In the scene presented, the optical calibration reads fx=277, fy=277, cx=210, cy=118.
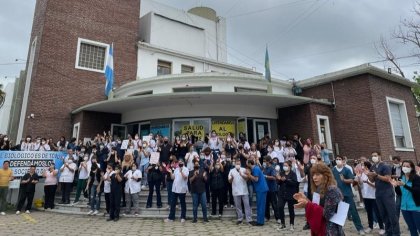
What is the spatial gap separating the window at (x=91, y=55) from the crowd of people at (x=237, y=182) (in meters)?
7.34

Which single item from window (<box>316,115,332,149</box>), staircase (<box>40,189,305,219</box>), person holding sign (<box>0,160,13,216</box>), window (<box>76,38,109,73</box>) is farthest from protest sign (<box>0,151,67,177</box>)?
window (<box>316,115,332,149</box>)

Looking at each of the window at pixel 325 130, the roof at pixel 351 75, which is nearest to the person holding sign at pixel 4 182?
the window at pixel 325 130

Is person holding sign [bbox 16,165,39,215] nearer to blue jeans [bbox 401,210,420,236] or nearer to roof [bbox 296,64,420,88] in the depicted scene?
blue jeans [bbox 401,210,420,236]

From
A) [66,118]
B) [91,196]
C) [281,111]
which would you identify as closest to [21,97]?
[66,118]

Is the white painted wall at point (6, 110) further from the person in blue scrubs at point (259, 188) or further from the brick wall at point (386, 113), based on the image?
the brick wall at point (386, 113)

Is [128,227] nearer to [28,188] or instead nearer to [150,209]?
[150,209]

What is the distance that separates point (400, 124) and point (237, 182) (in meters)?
12.6

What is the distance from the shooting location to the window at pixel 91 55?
1880 cm

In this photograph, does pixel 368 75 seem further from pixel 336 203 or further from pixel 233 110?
pixel 336 203

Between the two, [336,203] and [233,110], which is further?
[233,110]

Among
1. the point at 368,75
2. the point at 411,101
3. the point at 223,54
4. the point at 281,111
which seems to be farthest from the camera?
the point at 223,54

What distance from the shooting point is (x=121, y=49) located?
20.3 meters

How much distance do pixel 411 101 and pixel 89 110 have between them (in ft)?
63.9

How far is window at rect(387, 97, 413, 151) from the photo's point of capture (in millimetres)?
15383
